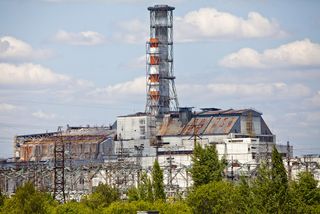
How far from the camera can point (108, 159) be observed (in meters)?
170

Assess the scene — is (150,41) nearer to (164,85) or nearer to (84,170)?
(164,85)

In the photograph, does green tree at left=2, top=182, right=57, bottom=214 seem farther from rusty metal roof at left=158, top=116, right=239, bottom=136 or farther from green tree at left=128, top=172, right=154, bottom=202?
rusty metal roof at left=158, top=116, right=239, bottom=136

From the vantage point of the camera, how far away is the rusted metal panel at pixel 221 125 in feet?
546

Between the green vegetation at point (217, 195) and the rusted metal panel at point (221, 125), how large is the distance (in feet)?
270

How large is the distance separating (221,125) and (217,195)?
101218 mm

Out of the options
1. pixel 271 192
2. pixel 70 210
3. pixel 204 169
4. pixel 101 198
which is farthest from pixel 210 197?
pixel 101 198

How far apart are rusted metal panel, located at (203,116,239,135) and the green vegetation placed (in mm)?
82249

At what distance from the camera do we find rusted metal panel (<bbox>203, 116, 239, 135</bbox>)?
166 m

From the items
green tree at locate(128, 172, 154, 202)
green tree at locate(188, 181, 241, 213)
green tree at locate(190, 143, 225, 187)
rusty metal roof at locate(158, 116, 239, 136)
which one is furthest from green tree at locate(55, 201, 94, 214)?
rusty metal roof at locate(158, 116, 239, 136)

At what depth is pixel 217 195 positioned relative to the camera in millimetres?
66500

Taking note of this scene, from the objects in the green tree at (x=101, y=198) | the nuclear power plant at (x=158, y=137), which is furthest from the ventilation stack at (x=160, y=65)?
the green tree at (x=101, y=198)

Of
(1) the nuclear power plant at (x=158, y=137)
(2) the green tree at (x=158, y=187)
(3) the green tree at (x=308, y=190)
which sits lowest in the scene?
(3) the green tree at (x=308, y=190)

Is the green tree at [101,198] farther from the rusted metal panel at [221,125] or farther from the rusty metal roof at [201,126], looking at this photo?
the rusty metal roof at [201,126]

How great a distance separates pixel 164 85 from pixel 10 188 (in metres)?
30.7
